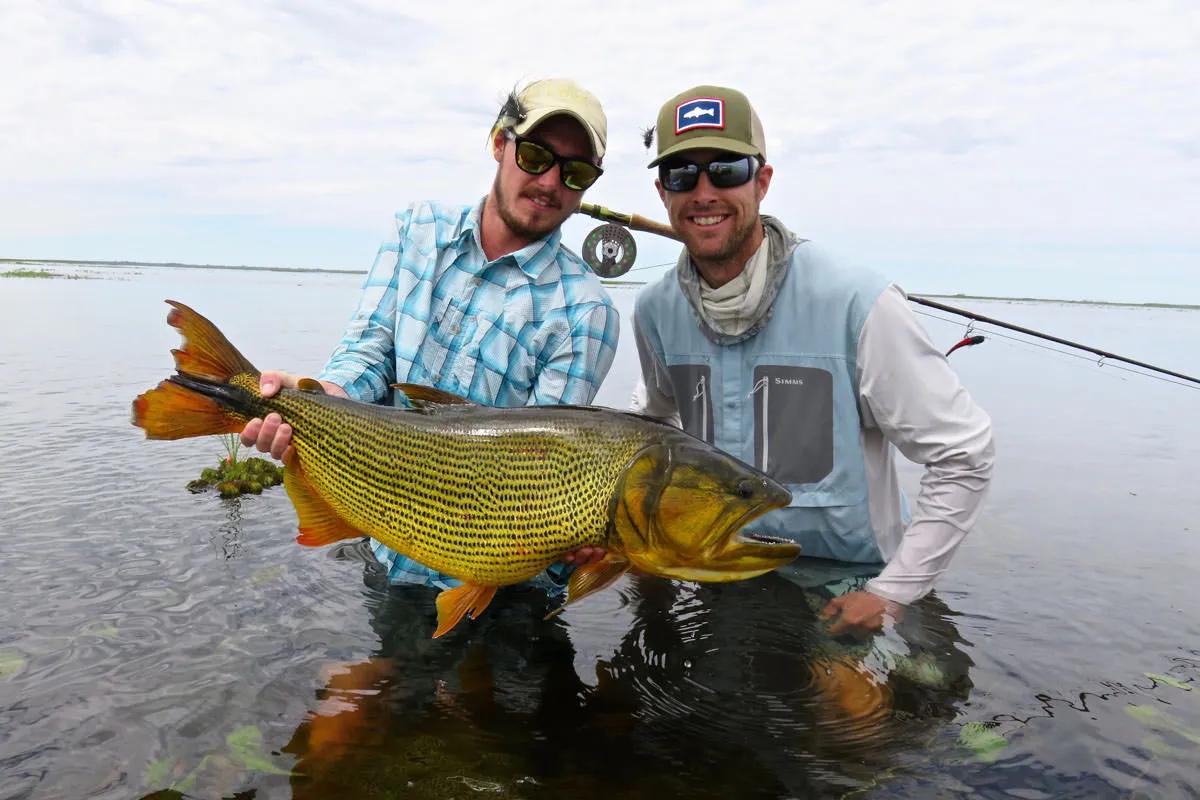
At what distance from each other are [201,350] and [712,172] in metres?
2.86

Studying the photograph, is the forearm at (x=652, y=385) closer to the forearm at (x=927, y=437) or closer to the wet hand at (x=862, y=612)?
the forearm at (x=927, y=437)

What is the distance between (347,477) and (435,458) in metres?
0.48

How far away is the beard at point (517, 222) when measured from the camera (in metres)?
4.51

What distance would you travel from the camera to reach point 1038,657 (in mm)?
5703

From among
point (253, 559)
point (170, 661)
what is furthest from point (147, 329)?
point (170, 661)

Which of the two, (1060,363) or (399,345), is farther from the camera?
(1060,363)

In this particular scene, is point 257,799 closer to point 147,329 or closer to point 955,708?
point 955,708

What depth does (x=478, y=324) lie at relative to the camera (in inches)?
179

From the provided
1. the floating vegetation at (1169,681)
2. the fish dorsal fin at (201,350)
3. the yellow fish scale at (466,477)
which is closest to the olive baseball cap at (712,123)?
the yellow fish scale at (466,477)

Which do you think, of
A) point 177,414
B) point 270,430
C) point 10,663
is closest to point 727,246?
point 270,430

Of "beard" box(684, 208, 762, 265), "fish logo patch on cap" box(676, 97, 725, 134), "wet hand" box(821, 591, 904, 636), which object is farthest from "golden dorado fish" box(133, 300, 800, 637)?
"fish logo patch on cap" box(676, 97, 725, 134)

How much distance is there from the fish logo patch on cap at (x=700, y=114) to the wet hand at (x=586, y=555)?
2.46 m

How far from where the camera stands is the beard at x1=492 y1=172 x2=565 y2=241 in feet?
14.8

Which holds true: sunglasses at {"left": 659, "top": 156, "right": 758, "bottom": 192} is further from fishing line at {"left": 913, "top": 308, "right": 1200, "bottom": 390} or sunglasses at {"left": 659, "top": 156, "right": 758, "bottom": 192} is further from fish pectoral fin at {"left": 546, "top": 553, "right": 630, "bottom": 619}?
fish pectoral fin at {"left": 546, "top": 553, "right": 630, "bottom": 619}
